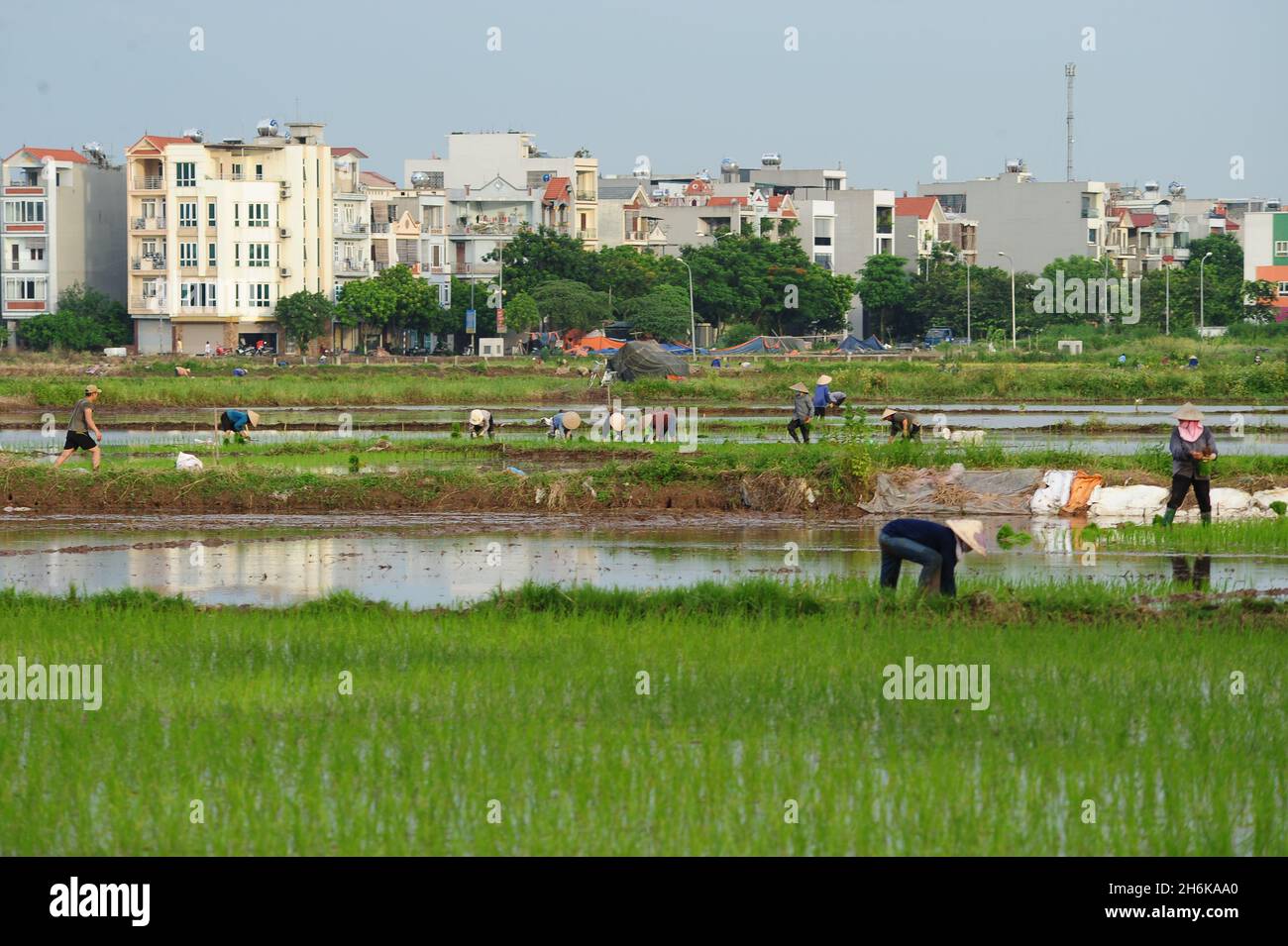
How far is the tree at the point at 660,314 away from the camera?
77.7 m

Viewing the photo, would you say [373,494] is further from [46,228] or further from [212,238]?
[46,228]

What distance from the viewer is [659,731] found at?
9.20 m

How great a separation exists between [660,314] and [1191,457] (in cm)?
6124

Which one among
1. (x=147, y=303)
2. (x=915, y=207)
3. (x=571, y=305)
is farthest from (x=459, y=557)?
(x=915, y=207)

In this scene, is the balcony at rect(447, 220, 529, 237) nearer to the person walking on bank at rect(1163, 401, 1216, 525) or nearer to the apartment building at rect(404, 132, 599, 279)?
the apartment building at rect(404, 132, 599, 279)

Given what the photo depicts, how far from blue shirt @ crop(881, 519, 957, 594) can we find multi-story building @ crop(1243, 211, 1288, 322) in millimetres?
94411

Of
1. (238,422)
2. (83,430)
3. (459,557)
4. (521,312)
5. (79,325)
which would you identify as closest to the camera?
(459,557)

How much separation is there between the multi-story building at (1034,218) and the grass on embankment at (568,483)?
298ft

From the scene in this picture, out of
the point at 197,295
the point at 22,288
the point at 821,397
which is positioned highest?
the point at 22,288

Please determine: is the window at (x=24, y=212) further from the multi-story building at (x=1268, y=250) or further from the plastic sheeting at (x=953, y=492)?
the multi-story building at (x=1268, y=250)

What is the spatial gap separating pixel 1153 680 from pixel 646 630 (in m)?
3.50

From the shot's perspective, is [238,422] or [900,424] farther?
Result: [238,422]
